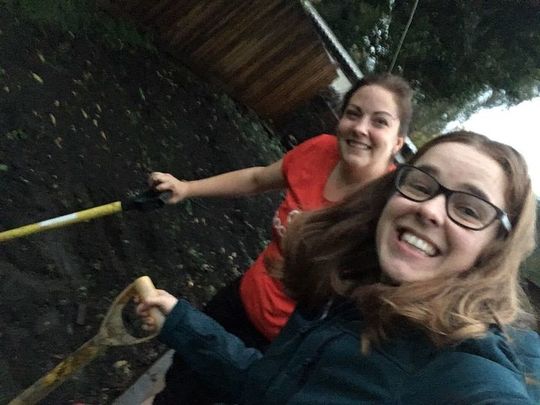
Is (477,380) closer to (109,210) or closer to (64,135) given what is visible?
(109,210)

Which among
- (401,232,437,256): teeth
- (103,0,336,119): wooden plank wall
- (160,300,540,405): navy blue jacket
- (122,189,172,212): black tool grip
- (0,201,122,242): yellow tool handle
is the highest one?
(103,0,336,119): wooden plank wall

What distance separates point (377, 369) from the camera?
926mm

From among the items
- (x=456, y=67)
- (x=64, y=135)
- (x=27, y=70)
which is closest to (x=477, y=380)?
(x=64, y=135)

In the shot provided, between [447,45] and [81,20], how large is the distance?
160 inches

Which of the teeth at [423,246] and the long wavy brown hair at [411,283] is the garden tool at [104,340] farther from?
the teeth at [423,246]

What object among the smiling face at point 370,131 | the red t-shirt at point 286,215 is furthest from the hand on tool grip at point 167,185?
the smiling face at point 370,131

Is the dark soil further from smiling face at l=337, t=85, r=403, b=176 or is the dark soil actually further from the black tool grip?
smiling face at l=337, t=85, r=403, b=176

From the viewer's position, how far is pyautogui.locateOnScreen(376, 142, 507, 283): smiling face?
1058 mm

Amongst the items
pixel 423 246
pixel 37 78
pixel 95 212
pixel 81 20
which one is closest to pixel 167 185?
pixel 95 212

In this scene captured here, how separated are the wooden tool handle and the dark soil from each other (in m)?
0.83

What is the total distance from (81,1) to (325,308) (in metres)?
2.98

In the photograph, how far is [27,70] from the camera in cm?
286

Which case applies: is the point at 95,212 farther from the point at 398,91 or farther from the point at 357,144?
the point at 398,91

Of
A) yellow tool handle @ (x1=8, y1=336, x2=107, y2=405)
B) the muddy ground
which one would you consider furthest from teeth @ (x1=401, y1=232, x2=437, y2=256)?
the muddy ground
